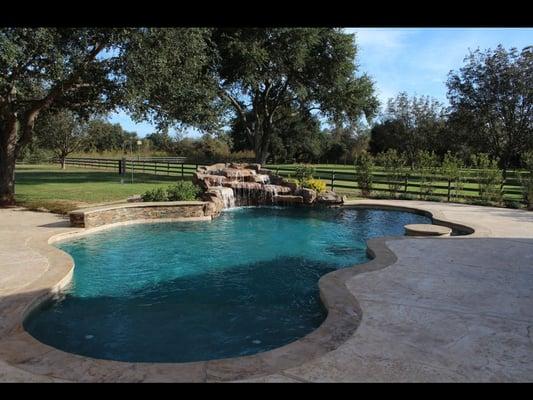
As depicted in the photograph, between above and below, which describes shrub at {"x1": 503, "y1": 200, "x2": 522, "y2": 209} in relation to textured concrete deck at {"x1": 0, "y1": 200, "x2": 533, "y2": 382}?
above

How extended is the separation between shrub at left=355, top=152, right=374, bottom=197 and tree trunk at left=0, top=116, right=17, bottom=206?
43.2 feet

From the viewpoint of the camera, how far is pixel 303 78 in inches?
1049

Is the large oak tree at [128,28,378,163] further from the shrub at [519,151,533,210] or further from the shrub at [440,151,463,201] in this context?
the shrub at [519,151,533,210]

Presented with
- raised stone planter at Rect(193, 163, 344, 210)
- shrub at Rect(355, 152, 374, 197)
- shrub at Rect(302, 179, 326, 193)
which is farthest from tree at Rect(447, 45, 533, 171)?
raised stone planter at Rect(193, 163, 344, 210)

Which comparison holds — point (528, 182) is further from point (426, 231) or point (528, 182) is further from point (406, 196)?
point (426, 231)

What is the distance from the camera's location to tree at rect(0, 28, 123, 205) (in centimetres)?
1087

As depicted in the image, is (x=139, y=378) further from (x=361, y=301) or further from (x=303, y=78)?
(x=303, y=78)

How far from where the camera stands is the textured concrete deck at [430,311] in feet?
11.7

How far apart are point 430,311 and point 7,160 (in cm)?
1416

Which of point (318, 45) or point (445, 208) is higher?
point (318, 45)

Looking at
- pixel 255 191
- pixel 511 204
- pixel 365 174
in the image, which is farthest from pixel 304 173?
pixel 511 204

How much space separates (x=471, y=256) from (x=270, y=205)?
30.1 ft

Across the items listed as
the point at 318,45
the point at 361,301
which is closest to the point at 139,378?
the point at 361,301

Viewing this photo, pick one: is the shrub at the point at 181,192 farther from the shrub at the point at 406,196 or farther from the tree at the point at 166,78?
the shrub at the point at 406,196
